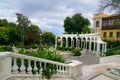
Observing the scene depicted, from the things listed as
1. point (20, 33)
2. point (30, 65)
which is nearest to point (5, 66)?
point (30, 65)

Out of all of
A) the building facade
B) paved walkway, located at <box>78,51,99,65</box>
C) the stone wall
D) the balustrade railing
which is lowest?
paved walkway, located at <box>78,51,99,65</box>

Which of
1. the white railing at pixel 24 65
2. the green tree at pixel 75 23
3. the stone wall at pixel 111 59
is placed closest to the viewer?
the white railing at pixel 24 65

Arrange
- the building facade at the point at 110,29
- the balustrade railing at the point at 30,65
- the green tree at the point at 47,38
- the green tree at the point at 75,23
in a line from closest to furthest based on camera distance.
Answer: the balustrade railing at the point at 30,65
the building facade at the point at 110,29
the green tree at the point at 75,23
the green tree at the point at 47,38

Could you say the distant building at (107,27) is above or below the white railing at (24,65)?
above

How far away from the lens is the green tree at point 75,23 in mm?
55125

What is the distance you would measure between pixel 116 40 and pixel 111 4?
21.1 m

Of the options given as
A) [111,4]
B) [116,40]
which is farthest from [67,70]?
[116,40]

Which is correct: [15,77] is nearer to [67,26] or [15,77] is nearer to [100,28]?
[100,28]

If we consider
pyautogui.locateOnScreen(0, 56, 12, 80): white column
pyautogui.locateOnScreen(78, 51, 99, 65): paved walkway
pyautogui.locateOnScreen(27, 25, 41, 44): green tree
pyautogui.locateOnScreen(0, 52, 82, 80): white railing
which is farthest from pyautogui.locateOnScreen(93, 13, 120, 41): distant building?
pyautogui.locateOnScreen(0, 56, 12, 80): white column

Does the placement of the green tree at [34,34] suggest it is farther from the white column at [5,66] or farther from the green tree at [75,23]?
the white column at [5,66]

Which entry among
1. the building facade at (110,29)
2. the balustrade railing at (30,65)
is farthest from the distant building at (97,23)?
the balustrade railing at (30,65)

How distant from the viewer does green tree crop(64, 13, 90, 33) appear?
5512cm

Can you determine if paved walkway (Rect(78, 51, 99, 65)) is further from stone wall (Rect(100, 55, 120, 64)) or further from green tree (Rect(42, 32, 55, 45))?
green tree (Rect(42, 32, 55, 45))

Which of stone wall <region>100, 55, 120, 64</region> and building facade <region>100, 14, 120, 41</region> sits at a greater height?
building facade <region>100, 14, 120, 41</region>
